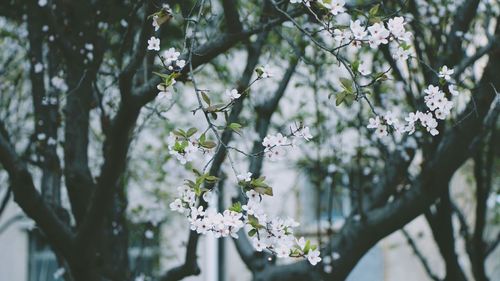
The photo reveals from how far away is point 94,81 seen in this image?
5.93 m

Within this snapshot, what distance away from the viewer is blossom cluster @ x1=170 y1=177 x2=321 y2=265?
3.65 metres

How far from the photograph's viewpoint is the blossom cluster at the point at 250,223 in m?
3.65

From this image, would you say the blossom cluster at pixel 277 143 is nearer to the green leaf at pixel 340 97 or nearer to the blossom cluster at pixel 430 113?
the green leaf at pixel 340 97

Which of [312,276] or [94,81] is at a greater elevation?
[94,81]

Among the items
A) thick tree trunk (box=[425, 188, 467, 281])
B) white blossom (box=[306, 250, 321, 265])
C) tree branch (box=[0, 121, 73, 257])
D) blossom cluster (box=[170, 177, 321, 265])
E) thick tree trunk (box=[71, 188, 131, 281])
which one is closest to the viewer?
blossom cluster (box=[170, 177, 321, 265])

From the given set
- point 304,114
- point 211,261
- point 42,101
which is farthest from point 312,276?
point 211,261

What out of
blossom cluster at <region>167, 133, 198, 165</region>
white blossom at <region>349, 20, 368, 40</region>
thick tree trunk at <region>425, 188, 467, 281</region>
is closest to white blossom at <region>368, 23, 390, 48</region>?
white blossom at <region>349, 20, 368, 40</region>

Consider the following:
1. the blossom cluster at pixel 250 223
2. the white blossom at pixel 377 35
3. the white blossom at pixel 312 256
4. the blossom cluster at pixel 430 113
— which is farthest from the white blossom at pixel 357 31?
the white blossom at pixel 312 256

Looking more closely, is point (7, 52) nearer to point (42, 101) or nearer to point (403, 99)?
point (42, 101)

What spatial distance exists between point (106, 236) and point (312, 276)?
1.68 m

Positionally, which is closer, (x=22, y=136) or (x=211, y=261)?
(x=22, y=136)

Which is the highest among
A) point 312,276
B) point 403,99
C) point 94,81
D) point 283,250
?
point 403,99

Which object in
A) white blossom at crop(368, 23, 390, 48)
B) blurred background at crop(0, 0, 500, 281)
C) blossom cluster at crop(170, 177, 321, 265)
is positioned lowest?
blossom cluster at crop(170, 177, 321, 265)

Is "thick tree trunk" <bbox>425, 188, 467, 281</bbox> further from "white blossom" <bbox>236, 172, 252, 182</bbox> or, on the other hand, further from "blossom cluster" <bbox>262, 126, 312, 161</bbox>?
"white blossom" <bbox>236, 172, 252, 182</bbox>
